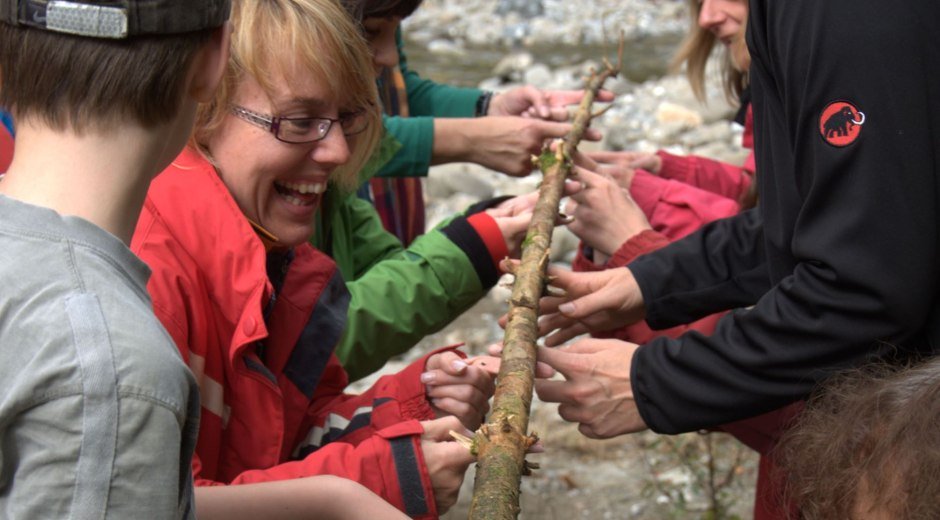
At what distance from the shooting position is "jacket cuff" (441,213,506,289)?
3062mm

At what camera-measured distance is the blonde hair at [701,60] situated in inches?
159

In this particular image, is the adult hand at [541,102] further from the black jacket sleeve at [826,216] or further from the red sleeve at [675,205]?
the black jacket sleeve at [826,216]

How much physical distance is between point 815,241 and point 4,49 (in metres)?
1.42

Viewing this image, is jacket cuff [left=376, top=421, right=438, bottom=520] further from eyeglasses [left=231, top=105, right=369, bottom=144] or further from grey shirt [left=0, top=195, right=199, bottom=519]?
grey shirt [left=0, top=195, right=199, bottom=519]

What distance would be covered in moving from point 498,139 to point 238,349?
180cm

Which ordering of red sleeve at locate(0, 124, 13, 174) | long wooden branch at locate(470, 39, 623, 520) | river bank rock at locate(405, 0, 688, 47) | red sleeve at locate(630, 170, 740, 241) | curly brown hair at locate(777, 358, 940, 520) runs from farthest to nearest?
river bank rock at locate(405, 0, 688, 47), red sleeve at locate(630, 170, 740, 241), red sleeve at locate(0, 124, 13, 174), long wooden branch at locate(470, 39, 623, 520), curly brown hair at locate(777, 358, 940, 520)

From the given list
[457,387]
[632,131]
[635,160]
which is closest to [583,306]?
[457,387]

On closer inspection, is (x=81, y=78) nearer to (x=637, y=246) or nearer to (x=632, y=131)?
(x=637, y=246)

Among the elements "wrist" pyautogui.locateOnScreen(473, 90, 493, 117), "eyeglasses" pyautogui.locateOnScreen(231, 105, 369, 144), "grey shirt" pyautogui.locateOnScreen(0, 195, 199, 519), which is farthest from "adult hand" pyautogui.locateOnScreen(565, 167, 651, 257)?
"grey shirt" pyautogui.locateOnScreen(0, 195, 199, 519)

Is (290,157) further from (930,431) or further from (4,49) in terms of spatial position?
(930,431)

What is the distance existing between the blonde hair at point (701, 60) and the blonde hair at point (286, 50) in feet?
6.03

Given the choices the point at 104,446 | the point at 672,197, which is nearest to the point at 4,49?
the point at 104,446

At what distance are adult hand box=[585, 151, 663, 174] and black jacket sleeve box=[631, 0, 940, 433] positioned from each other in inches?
66.3

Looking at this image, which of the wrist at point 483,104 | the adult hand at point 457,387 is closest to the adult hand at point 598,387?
the adult hand at point 457,387
